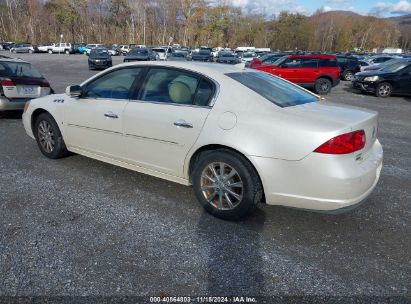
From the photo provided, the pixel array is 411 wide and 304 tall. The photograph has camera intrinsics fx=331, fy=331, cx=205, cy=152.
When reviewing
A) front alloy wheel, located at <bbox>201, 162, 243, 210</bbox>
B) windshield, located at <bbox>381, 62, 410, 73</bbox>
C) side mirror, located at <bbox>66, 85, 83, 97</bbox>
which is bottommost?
front alloy wheel, located at <bbox>201, 162, 243, 210</bbox>

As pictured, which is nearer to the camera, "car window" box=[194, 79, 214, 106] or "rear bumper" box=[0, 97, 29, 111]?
"car window" box=[194, 79, 214, 106]

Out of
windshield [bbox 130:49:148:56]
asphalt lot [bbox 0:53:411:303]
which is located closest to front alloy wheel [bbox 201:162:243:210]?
asphalt lot [bbox 0:53:411:303]

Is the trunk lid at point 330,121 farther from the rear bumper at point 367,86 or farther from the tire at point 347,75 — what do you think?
the tire at point 347,75

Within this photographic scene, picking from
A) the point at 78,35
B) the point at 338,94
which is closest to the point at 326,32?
the point at 78,35

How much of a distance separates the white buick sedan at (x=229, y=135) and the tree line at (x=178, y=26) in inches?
3418

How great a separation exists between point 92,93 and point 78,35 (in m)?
94.6

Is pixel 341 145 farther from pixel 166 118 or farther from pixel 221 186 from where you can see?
pixel 166 118

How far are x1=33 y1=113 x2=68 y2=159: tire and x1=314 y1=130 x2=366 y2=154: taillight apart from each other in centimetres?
360

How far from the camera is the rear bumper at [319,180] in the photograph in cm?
276

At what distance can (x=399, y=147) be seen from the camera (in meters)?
6.25

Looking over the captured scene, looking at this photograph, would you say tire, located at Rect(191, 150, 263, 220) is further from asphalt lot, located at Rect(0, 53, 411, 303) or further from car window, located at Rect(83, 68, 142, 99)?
car window, located at Rect(83, 68, 142, 99)

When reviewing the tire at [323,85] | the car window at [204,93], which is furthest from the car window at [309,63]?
the car window at [204,93]

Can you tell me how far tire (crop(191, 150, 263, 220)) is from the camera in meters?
3.09

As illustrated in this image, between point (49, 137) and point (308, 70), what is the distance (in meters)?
12.5
